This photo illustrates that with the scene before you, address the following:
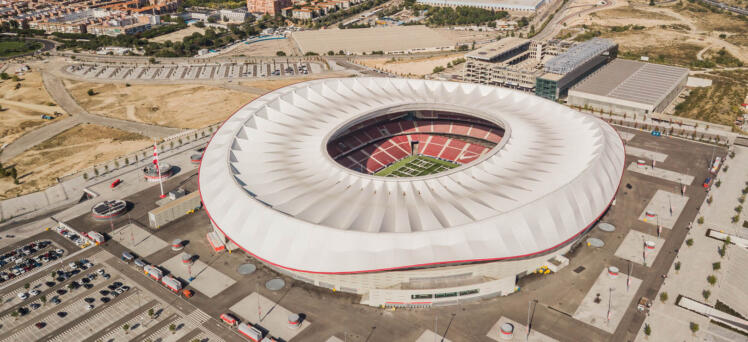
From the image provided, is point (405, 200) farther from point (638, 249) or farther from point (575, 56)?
point (575, 56)

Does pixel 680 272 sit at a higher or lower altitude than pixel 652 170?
lower

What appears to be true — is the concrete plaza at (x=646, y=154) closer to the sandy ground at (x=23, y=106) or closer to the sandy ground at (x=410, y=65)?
the sandy ground at (x=410, y=65)

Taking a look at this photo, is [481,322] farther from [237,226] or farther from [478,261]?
[237,226]

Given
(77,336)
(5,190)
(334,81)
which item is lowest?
(77,336)

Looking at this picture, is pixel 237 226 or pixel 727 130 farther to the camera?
pixel 727 130

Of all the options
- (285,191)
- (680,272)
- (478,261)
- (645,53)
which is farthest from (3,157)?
(645,53)
